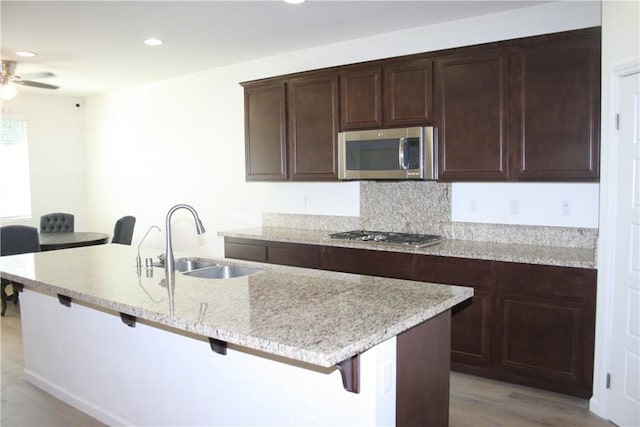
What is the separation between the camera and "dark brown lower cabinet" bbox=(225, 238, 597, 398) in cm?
306

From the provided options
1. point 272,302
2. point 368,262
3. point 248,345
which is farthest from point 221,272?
point 248,345

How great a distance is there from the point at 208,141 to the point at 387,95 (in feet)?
8.72

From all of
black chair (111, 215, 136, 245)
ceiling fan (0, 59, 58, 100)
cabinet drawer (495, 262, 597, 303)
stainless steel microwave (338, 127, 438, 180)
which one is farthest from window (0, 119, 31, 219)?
cabinet drawer (495, 262, 597, 303)

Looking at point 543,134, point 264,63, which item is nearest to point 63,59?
point 264,63

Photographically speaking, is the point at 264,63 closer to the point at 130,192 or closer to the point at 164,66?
the point at 164,66

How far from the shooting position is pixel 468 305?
11.4ft

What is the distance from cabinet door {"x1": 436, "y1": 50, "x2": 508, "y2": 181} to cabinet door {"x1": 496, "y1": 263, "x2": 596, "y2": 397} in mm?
750

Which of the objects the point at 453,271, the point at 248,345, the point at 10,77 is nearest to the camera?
the point at 248,345

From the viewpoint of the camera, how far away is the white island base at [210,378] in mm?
1890

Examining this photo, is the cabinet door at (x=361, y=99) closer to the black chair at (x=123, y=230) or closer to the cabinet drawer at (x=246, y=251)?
the cabinet drawer at (x=246, y=251)

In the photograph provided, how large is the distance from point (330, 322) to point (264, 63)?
13.3ft

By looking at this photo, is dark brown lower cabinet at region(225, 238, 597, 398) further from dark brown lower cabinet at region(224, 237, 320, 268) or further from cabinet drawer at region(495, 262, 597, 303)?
dark brown lower cabinet at region(224, 237, 320, 268)

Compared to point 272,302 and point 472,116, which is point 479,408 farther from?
point 472,116

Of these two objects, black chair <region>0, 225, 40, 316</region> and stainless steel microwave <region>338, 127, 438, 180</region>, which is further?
black chair <region>0, 225, 40, 316</region>
